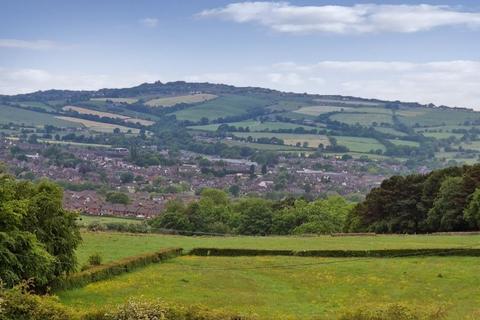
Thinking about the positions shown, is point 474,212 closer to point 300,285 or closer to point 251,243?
point 251,243

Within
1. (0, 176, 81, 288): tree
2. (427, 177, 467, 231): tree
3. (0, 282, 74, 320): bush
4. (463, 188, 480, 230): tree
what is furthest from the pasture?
(427, 177, 467, 231): tree

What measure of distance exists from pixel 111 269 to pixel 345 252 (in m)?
16.5

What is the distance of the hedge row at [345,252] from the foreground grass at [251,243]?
140cm

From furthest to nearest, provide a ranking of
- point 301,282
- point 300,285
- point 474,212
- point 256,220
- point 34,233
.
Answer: point 256,220 → point 474,212 → point 301,282 → point 300,285 → point 34,233

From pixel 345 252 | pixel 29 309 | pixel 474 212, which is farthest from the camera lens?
pixel 474 212

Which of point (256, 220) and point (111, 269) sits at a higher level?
point (111, 269)

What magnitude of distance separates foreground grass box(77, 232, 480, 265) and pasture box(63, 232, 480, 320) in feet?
0.29

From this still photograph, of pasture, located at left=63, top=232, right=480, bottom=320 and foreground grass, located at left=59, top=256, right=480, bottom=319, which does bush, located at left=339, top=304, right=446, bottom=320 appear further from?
foreground grass, located at left=59, top=256, right=480, bottom=319

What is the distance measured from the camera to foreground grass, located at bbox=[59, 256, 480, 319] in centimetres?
3444

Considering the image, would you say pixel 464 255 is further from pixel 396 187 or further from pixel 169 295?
pixel 396 187

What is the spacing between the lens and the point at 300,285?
40719mm

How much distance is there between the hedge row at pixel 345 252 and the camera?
4744 cm

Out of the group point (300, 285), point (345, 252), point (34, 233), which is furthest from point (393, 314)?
point (345, 252)

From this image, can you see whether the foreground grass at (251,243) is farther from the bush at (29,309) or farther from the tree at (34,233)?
the bush at (29,309)
